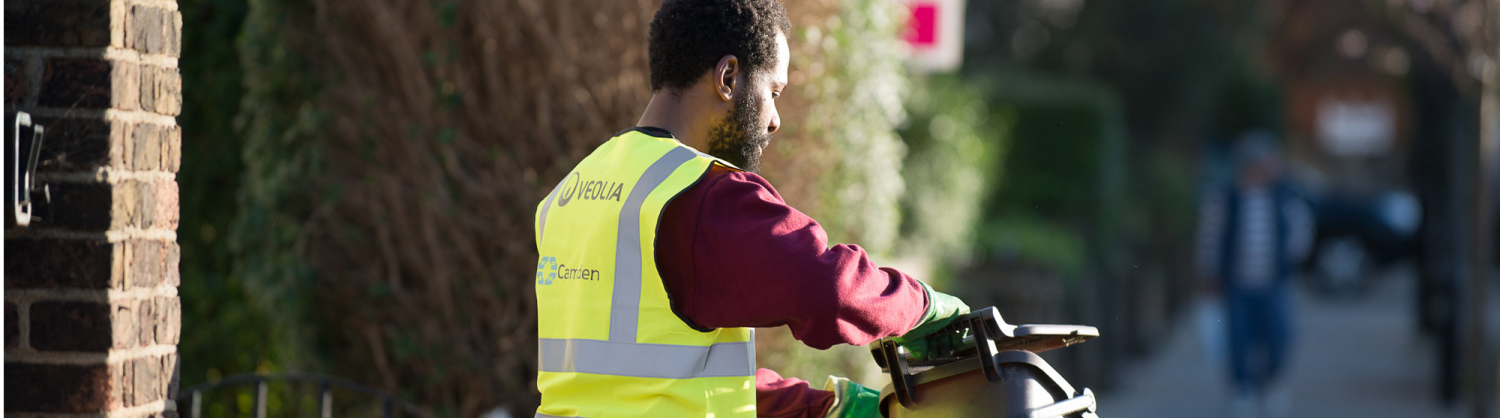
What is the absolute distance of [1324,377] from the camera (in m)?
10.2

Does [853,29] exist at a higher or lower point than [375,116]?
higher

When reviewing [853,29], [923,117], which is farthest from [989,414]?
[923,117]

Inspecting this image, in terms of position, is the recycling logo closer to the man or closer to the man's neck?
the man

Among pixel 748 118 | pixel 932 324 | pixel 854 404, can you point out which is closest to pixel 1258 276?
pixel 854 404

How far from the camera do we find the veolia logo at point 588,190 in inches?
84.5

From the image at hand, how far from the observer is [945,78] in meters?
8.61

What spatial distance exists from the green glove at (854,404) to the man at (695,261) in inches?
7.3

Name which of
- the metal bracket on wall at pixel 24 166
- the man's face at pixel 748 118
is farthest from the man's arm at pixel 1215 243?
the metal bracket on wall at pixel 24 166

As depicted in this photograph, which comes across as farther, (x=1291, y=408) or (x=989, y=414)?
(x=1291, y=408)

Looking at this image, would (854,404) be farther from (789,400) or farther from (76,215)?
(76,215)

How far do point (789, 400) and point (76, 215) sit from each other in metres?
1.34

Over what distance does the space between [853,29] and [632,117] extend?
0.85m

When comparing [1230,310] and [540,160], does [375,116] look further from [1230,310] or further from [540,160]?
[1230,310]

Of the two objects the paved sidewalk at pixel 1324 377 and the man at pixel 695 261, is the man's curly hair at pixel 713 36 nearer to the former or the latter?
the man at pixel 695 261
